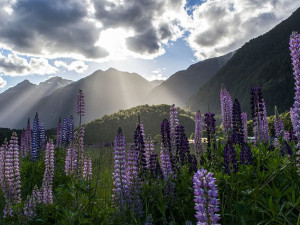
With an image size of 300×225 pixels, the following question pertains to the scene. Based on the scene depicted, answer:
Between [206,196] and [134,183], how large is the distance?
264cm

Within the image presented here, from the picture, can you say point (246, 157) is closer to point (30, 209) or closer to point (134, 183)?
point (134, 183)

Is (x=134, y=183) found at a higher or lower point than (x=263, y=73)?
lower

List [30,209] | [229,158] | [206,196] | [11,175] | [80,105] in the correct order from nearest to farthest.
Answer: [206,196] < [229,158] < [30,209] < [11,175] < [80,105]

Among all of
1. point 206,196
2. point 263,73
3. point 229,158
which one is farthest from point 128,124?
point 263,73

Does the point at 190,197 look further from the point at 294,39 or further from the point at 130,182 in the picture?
the point at 294,39

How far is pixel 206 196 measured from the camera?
6.01 feet

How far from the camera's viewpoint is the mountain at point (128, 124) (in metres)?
38.2

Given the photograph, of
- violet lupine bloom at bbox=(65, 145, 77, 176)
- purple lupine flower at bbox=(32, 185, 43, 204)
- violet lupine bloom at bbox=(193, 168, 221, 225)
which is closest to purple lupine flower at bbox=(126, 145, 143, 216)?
purple lupine flower at bbox=(32, 185, 43, 204)

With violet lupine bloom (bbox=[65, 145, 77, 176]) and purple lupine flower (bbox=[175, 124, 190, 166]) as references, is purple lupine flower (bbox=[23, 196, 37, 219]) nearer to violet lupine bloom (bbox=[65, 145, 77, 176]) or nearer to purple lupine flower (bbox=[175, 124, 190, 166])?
purple lupine flower (bbox=[175, 124, 190, 166])

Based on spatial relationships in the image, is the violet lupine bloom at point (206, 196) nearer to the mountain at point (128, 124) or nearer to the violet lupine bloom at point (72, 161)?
the violet lupine bloom at point (72, 161)

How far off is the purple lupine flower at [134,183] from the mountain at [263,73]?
9060 cm

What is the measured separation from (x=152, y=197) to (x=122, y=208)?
745mm

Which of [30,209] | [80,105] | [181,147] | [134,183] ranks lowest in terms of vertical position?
[30,209]

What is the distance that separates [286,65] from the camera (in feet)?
358
